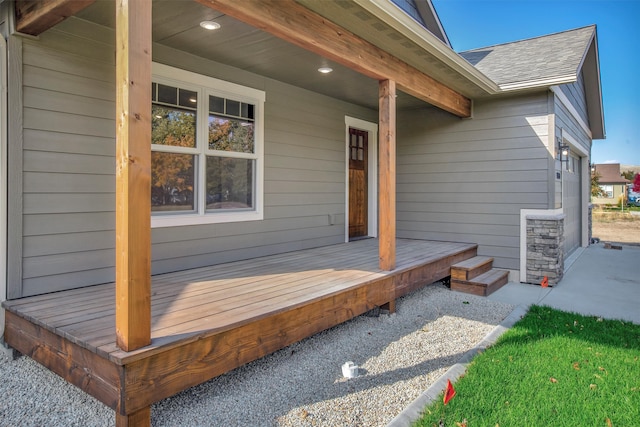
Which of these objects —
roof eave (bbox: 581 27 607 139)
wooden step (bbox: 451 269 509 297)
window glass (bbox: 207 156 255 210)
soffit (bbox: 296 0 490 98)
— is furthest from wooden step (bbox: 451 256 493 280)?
roof eave (bbox: 581 27 607 139)

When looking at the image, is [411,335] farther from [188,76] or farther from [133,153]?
[188,76]

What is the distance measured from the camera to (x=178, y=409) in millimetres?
2449

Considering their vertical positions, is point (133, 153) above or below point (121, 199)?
above

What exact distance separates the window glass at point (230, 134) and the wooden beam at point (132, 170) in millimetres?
2310

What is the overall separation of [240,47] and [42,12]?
1.69m

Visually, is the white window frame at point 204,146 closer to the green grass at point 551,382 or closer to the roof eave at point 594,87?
the green grass at point 551,382

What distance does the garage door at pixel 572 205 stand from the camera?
282 inches

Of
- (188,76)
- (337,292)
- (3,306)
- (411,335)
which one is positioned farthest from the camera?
(188,76)

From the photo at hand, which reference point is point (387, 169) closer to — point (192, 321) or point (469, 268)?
point (469, 268)

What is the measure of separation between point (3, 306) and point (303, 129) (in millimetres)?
3802

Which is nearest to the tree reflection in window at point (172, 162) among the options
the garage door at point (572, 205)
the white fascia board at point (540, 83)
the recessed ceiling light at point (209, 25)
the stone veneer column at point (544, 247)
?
the recessed ceiling light at point (209, 25)

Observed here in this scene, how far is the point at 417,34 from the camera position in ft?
12.3

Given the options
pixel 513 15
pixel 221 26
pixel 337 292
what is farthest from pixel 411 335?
pixel 513 15

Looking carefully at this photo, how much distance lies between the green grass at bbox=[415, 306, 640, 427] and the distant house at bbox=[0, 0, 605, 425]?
121 cm
